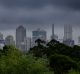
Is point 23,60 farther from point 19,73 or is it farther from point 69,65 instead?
point 69,65

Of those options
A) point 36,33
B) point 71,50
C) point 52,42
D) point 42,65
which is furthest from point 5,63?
point 36,33

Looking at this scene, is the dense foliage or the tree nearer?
the dense foliage

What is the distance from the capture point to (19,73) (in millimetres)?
24188

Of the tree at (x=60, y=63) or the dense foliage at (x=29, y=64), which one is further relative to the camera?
the tree at (x=60, y=63)

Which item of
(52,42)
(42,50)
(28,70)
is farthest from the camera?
(52,42)

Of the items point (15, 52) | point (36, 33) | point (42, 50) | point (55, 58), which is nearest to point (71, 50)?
point (42, 50)

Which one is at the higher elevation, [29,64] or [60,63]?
[29,64]

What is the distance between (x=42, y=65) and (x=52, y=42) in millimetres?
28827

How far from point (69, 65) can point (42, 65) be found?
30.1 ft

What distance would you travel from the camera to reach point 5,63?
84.9 ft

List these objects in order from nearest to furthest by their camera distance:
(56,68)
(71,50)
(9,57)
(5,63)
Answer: (5,63) < (9,57) < (56,68) < (71,50)

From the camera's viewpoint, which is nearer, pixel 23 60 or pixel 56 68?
pixel 23 60

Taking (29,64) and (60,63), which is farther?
(60,63)

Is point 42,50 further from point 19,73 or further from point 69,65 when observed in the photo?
point 19,73
